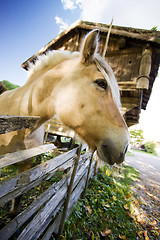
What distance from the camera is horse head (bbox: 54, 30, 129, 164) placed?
1.19m

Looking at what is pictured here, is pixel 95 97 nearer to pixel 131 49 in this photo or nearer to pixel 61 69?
pixel 61 69

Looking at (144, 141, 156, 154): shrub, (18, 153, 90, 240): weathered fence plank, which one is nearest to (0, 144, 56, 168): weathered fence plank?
(18, 153, 90, 240): weathered fence plank

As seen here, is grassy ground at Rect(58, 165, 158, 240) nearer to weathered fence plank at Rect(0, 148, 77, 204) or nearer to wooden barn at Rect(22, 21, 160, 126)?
weathered fence plank at Rect(0, 148, 77, 204)

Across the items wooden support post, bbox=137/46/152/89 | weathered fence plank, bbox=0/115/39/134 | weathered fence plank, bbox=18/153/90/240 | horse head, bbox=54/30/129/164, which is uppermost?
wooden support post, bbox=137/46/152/89

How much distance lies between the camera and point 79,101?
138 cm

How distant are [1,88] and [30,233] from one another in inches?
184

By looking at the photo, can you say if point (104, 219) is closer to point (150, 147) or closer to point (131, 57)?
point (131, 57)

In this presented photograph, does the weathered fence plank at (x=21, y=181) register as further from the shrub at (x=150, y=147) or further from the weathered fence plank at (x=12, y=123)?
the shrub at (x=150, y=147)

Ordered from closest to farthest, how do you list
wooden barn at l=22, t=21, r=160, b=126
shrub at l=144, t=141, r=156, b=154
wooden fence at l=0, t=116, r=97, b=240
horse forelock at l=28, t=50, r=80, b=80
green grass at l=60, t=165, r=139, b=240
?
wooden fence at l=0, t=116, r=97, b=240
horse forelock at l=28, t=50, r=80, b=80
green grass at l=60, t=165, r=139, b=240
wooden barn at l=22, t=21, r=160, b=126
shrub at l=144, t=141, r=156, b=154

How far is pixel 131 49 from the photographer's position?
639 cm

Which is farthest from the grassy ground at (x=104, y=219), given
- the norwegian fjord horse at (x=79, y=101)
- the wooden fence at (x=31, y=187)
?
the norwegian fjord horse at (x=79, y=101)

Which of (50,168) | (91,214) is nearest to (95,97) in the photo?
(50,168)

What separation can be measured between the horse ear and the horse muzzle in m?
1.10

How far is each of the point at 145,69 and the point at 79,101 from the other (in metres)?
5.47
